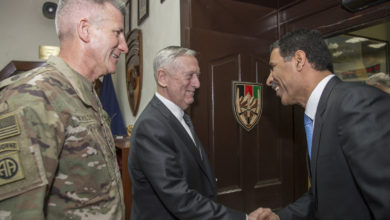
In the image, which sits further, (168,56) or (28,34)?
(28,34)

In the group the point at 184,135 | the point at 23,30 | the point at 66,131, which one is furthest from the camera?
the point at 23,30

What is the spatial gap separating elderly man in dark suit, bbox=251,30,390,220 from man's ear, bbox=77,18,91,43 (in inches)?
38.1

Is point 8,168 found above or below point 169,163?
above

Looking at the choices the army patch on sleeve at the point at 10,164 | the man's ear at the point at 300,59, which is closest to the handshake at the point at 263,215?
the man's ear at the point at 300,59

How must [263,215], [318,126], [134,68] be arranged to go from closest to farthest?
[318,126]
[263,215]
[134,68]

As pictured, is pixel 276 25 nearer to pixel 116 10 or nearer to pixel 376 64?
pixel 116 10

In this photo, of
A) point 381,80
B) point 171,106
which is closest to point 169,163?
point 171,106

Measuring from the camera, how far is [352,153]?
893mm

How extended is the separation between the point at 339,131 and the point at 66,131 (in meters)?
0.94

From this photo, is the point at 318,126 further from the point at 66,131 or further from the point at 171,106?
the point at 66,131

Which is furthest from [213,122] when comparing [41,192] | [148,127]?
[41,192]

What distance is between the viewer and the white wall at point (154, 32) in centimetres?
207

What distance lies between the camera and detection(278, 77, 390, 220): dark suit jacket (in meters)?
Result: 0.83

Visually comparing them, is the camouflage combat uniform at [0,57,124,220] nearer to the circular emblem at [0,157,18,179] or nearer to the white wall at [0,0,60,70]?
the circular emblem at [0,157,18,179]
